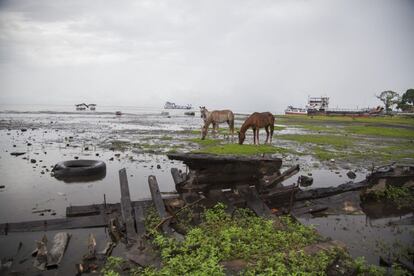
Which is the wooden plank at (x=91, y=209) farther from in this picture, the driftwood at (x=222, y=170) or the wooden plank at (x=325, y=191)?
the wooden plank at (x=325, y=191)

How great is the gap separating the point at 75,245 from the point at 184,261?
10.5ft

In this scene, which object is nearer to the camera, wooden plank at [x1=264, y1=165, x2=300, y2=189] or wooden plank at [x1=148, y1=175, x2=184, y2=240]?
wooden plank at [x1=148, y1=175, x2=184, y2=240]

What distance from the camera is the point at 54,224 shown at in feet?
25.7

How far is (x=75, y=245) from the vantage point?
23.1ft

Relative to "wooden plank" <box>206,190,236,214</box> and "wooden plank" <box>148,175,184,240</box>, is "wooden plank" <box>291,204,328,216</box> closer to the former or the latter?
"wooden plank" <box>206,190,236,214</box>

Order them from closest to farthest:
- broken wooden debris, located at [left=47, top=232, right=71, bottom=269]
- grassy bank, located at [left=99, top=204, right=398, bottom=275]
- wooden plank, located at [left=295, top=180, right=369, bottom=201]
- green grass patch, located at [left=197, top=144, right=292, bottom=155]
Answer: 1. grassy bank, located at [left=99, top=204, right=398, bottom=275]
2. broken wooden debris, located at [left=47, top=232, right=71, bottom=269]
3. wooden plank, located at [left=295, top=180, right=369, bottom=201]
4. green grass patch, located at [left=197, top=144, right=292, bottom=155]

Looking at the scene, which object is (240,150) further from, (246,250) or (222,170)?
Result: (246,250)

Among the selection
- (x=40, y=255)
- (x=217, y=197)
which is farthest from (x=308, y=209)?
(x=40, y=255)

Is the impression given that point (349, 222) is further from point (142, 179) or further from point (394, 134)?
point (394, 134)

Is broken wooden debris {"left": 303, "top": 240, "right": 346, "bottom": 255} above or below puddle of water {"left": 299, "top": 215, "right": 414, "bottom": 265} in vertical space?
above

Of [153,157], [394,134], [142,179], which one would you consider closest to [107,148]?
[153,157]

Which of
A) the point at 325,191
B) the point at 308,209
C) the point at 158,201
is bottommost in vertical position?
the point at 308,209

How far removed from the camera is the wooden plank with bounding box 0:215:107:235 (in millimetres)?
7504

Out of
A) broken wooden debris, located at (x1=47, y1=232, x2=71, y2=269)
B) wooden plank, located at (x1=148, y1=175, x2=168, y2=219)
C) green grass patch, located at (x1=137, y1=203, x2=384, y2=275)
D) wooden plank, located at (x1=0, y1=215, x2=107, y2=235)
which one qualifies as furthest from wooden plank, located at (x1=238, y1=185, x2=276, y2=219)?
broken wooden debris, located at (x1=47, y1=232, x2=71, y2=269)
